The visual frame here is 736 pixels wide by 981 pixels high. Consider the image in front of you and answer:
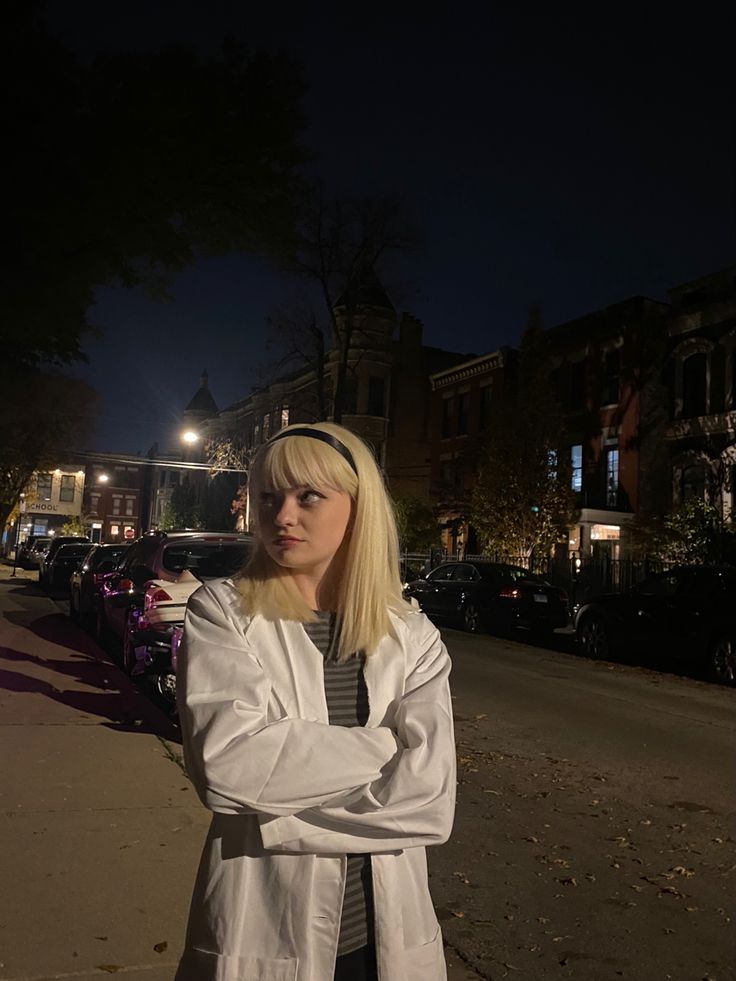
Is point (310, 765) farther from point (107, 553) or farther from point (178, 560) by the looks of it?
point (107, 553)

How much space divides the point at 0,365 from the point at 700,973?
1215 cm

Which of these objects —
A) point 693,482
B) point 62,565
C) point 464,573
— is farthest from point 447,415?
point 464,573

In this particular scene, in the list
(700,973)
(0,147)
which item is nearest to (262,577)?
(700,973)

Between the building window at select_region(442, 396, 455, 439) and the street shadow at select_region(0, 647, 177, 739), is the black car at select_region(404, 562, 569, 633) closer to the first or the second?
the street shadow at select_region(0, 647, 177, 739)

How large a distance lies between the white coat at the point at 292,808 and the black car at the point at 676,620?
11.6 m

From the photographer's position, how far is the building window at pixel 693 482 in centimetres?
2616

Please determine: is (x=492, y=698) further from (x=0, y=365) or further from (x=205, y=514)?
(x=205, y=514)

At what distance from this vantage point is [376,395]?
40.1 meters

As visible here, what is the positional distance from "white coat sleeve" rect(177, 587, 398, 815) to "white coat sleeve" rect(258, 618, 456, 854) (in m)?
0.03

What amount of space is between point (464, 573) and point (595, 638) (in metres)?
4.54

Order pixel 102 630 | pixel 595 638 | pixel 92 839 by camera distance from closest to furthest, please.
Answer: pixel 92 839 < pixel 102 630 < pixel 595 638

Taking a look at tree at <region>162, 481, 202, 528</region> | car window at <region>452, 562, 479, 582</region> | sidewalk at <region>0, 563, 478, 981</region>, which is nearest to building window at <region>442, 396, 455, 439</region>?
car window at <region>452, 562, 479, 582</region>

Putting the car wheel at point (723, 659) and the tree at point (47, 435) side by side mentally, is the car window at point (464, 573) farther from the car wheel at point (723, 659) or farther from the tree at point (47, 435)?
the tree at point (47, 435)

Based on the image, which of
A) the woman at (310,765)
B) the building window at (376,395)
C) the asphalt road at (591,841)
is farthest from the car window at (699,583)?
the building window at (376,395)
